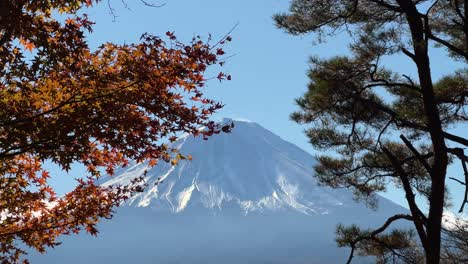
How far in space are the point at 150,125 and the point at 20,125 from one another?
133 centimetres

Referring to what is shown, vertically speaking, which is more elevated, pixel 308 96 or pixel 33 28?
pixel 308 96

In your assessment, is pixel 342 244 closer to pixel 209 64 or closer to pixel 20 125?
pixel 209 64

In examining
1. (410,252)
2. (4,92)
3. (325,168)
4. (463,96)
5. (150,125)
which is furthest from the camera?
(325,168)

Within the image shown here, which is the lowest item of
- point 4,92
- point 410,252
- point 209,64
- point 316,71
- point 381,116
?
point 410,252

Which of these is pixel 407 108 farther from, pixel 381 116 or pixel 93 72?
pixel 93 72

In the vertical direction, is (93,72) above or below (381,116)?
below

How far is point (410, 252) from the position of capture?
936 cm

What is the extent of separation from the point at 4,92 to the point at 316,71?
5.45 metres

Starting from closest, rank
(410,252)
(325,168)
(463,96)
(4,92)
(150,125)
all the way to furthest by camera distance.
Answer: (4,92)
(150,125)
(463,96)
(410,252)
(325,168)

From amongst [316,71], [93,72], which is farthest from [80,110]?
[316,71]

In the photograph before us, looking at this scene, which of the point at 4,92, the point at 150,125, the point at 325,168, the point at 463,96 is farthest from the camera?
the point at 325,168

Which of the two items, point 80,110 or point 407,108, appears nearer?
point 80,110

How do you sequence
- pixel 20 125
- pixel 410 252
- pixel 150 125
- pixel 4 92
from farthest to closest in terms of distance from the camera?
pixel 410 252
pixel 150 125
pixel 4 92
pixel 20 125

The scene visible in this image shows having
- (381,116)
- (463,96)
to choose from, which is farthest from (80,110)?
(463,96)
